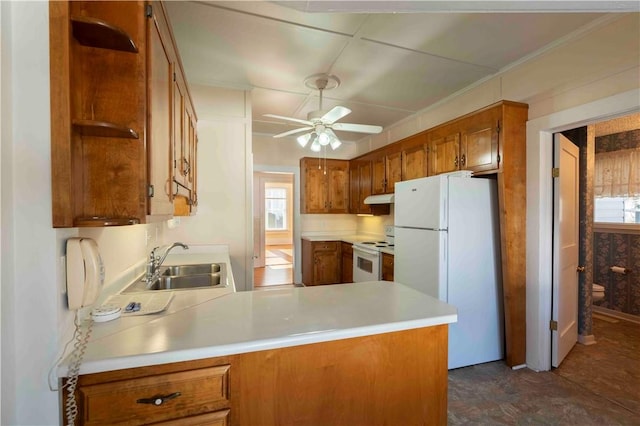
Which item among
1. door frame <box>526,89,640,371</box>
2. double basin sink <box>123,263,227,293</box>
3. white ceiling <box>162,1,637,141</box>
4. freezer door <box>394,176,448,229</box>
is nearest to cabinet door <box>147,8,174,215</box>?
white ceiling <box>162,1,637,141</box>

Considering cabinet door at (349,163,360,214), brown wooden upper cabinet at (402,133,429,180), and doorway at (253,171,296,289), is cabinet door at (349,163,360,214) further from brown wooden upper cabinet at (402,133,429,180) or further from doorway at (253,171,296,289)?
brown wooden upper cabinet at (402,133,429,180)

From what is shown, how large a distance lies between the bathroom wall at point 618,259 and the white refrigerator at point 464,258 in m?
2.25

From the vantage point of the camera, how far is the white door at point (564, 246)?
2422mm

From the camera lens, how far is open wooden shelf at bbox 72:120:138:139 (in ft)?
2.88

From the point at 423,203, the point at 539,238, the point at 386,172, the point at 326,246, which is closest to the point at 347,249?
the point at 326,246

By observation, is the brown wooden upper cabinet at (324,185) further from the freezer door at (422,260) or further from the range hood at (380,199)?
the freezer door at (422,260)

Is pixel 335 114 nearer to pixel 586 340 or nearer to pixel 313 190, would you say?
pixel 313 190

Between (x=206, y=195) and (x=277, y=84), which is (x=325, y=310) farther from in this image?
(x=277, y=84)

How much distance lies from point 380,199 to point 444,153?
1.20 metres

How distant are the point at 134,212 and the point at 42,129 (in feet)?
1.13

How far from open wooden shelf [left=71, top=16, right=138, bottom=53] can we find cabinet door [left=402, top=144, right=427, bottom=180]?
292 centimetres

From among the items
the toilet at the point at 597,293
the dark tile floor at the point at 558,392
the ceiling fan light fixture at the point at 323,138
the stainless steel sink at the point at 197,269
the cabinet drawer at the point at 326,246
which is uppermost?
the ceiling fan light fixture at the point at 323,138

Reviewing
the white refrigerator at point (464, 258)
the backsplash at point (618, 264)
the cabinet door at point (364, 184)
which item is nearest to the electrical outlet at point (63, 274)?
the white refrigerator at point (464, 258)

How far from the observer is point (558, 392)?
85.4 inches
